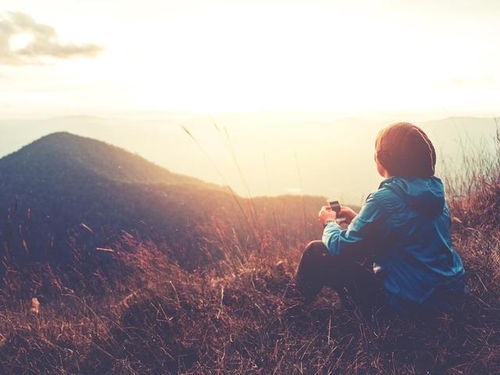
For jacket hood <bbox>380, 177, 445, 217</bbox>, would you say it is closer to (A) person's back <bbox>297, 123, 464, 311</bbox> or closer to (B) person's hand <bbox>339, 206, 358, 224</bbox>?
(A) person's back <bbox>297, 123, 464, 311</bbox>

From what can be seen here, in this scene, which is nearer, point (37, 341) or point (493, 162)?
point (37, 341)

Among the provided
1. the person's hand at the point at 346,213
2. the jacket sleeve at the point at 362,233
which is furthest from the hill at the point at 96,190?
the jacket sleeve at the point at 362,233

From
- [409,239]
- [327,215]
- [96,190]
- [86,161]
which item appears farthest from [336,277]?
[86,161]

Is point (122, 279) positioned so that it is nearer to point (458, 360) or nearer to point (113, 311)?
point (113, 311)

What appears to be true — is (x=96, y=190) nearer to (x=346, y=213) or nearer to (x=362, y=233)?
(x=346, y=213)

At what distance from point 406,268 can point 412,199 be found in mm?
390

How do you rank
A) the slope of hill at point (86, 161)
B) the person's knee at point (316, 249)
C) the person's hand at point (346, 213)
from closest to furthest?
the person's knee at point (316, 249) → the person's hand at point (346, 213) → the slope of hill at point (86, 161)

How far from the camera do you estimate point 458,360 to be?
85.7 inches

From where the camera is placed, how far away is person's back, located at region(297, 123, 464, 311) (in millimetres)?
2154

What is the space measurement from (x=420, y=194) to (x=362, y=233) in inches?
13.7

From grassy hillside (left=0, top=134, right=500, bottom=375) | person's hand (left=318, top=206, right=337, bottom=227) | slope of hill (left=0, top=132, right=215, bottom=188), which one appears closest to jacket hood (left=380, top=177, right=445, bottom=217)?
person's hand (left=318, top=206, right=337, bottom=227)

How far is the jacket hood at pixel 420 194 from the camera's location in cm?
212

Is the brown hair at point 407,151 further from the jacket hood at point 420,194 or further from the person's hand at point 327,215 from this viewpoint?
the person's hand at point 327,215

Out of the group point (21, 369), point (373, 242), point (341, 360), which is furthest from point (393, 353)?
point (21, 369)
